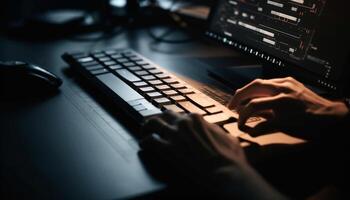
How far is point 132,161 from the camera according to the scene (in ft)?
2.51

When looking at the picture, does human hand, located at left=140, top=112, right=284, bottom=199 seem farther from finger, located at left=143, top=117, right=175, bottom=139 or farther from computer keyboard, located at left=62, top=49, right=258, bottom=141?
computer keyboard, located at left=62, top=49, right=258, bottom=141

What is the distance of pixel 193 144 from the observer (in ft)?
2.31

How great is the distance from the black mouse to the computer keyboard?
0.10m

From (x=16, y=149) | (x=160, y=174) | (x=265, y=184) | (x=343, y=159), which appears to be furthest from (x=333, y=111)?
(x=16, y=149)

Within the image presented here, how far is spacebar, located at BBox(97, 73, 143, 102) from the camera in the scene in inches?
37.0

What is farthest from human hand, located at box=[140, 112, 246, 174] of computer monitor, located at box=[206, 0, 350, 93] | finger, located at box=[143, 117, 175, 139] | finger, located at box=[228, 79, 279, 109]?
computer monitor, located at box=[206, 0, 350, 93]

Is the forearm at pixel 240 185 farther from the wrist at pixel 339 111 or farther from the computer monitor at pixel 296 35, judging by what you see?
the computer monitor at pixel 296 35

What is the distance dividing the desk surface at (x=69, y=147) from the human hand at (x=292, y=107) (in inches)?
9.0

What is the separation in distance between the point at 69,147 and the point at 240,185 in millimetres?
306

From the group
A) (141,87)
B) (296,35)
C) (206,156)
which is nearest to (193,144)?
(206,156)

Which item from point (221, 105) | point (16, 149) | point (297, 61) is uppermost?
point (297, 61)

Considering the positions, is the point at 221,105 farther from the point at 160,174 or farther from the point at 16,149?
the point at 16,149

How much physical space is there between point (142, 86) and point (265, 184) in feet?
1.29

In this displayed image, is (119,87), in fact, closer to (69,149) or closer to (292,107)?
(69,149)
